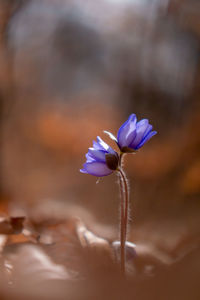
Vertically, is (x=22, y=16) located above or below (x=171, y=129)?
above

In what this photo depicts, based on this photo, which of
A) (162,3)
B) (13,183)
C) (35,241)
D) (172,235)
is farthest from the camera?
(162,3)

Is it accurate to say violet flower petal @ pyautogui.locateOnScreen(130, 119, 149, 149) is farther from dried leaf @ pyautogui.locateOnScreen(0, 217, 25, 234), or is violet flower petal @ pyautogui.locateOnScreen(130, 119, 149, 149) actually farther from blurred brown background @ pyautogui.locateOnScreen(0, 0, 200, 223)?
blurred brown background @ pyautogui.locateOnScreen(0, 0, 200, 223)

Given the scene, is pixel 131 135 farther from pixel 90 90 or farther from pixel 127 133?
pixel 90 90

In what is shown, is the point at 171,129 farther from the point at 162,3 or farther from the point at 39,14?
the point at 39,14

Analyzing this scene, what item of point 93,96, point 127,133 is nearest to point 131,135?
point 127,133

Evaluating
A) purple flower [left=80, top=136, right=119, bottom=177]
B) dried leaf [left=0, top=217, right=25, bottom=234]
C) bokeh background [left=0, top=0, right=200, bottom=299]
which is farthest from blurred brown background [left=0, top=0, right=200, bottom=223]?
purple flower [left=80, top=136, right=119, bottom=177]

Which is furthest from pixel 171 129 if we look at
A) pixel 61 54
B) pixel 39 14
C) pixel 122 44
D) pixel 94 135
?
pixel 39 14
